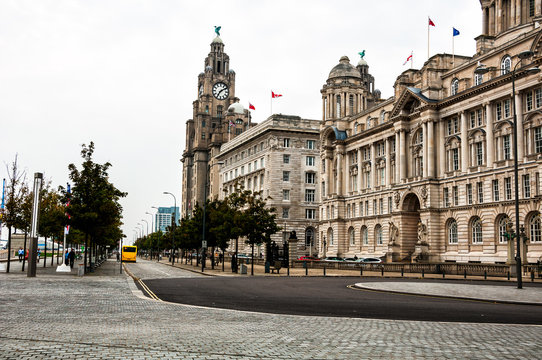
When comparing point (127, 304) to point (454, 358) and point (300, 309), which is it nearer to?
point (300, 309)

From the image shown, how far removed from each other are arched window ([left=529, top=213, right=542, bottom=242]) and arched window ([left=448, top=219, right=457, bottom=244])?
1096 centimetres

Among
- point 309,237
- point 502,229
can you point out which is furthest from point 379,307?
point 309,237

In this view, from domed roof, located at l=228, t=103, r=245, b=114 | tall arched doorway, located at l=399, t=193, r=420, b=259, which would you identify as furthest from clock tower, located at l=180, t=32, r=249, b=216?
tall arched doorway, located at l=399, t=193, r=420, b=259

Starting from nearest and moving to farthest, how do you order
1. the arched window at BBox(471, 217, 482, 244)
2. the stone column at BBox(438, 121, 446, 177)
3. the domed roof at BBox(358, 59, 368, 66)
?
1. the arched window at BBox(471, 217, 482, 244)
2. the stone column at BBox(438, 121, 446, 177)
3. the domed roof at BBox(358, 59, 368, 66)

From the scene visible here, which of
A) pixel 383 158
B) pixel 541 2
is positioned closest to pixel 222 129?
pixel 383 158

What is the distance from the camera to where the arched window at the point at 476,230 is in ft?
196

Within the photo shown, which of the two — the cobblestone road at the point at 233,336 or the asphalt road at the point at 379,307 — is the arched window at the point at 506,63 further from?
the cobblestone road at the point at 233,336

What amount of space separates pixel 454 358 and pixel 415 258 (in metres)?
58.1

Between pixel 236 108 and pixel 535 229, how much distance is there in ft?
365

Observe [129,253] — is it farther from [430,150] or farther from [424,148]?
[430,150]

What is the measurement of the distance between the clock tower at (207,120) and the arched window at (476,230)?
95522mm

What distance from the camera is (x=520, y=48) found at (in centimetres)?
5581

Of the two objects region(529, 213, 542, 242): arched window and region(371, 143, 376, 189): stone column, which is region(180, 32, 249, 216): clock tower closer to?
region(371, 143, 376, 189): stone column

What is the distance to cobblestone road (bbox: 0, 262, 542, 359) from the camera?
909 cm
